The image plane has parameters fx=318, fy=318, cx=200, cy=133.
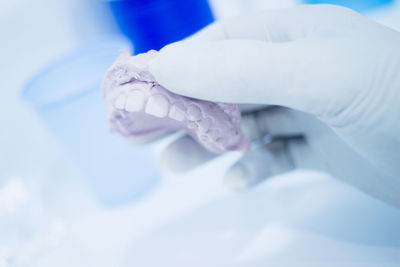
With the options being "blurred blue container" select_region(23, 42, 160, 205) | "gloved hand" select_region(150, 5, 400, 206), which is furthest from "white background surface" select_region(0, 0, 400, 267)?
"gloved hand" select_region(150, 5, 400, 206)

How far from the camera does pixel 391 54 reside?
0.36 meters

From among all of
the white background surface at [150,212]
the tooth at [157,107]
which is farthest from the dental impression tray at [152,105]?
the white background surface at [150,212]

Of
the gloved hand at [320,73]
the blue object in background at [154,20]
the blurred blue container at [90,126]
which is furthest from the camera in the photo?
the blurred blue container at [90,126]

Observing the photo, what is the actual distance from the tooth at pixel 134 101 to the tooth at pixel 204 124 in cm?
8

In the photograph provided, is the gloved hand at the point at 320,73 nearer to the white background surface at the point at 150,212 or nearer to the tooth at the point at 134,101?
the tooth at the point at 134,101

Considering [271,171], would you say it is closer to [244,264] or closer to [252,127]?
[252,127]

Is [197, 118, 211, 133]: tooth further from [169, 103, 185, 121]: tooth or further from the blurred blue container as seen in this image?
the blurred blue container

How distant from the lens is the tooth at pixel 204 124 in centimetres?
40

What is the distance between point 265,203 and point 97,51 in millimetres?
454

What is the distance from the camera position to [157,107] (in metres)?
0.37

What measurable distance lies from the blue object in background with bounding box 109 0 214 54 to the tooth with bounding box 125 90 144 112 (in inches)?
5.4

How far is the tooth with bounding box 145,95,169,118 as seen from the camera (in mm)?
365

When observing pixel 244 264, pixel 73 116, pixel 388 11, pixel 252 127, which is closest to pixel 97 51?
pixel 73 116

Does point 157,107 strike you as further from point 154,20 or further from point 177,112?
point 154,20
